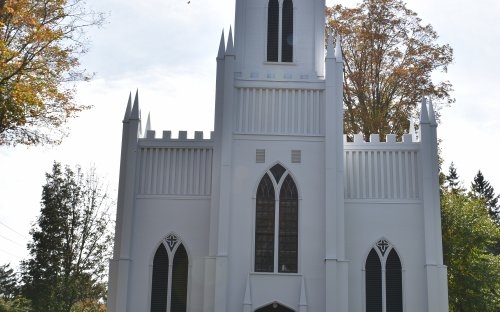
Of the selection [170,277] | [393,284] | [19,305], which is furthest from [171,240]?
[19,305]

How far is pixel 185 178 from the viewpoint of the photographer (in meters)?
22.4

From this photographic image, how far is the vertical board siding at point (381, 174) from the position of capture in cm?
2209

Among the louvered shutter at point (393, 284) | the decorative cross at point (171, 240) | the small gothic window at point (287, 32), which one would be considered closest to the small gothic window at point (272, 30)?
the small gothic window at point (287, 32)

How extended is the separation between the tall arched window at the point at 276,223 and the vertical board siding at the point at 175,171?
2.02 meters

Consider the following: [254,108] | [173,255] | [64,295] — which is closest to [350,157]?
[254,108]

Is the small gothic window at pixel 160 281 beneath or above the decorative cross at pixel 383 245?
beneath

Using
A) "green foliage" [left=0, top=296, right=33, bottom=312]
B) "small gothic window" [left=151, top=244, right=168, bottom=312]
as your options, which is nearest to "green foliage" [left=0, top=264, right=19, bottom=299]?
"green foliage" [left=0, top=296, right=33, bottom=312]

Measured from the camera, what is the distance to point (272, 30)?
79.0ft

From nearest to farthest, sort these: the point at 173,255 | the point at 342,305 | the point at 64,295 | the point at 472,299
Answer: the point at 342,305 < the point at 173,255 < the point at 472,299 < the point at 64,295

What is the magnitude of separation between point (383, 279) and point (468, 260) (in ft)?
29.8

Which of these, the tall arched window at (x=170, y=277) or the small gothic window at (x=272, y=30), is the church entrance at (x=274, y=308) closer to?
the tall arched window at (x=170, y=277)

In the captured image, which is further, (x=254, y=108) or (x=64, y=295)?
(x=64, y=295)

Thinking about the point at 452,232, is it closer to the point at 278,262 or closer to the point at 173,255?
the point at 278,262

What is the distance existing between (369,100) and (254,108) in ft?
30.7
